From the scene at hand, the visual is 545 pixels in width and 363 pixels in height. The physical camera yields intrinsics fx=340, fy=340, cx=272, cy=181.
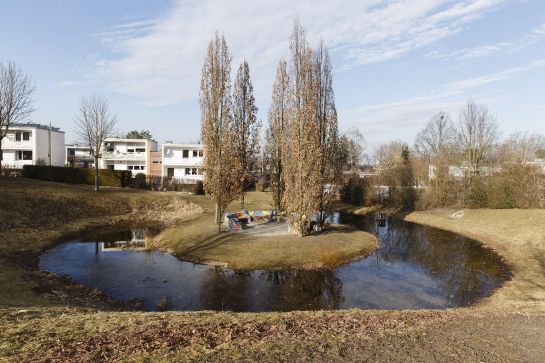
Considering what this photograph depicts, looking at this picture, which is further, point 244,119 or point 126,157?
point 126,157

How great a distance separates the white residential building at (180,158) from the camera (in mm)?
60875

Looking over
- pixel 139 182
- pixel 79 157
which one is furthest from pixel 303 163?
pixel 79 157

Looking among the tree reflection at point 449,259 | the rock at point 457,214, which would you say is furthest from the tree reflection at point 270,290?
the rock at point 457,214

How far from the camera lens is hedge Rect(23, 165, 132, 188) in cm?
3956

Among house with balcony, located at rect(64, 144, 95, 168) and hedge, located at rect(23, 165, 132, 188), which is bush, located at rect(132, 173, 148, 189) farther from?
house with balcony, located at rect(64, 144, 95, 168)

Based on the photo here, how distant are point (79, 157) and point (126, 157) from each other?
15.9m

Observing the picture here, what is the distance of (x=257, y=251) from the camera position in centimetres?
1956

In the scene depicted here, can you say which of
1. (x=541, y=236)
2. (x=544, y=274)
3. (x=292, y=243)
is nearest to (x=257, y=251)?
(x=292, y=243)

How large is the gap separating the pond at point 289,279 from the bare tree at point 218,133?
6.04 metres

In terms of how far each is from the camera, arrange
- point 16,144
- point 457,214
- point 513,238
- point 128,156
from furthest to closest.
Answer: point 128,156, point 16,144, point 457,214, point 513,238

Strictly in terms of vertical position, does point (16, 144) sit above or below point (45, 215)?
above

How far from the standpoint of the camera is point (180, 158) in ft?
201

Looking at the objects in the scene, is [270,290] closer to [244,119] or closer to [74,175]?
[244,119]

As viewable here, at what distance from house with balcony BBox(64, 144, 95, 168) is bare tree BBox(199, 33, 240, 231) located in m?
57.2
